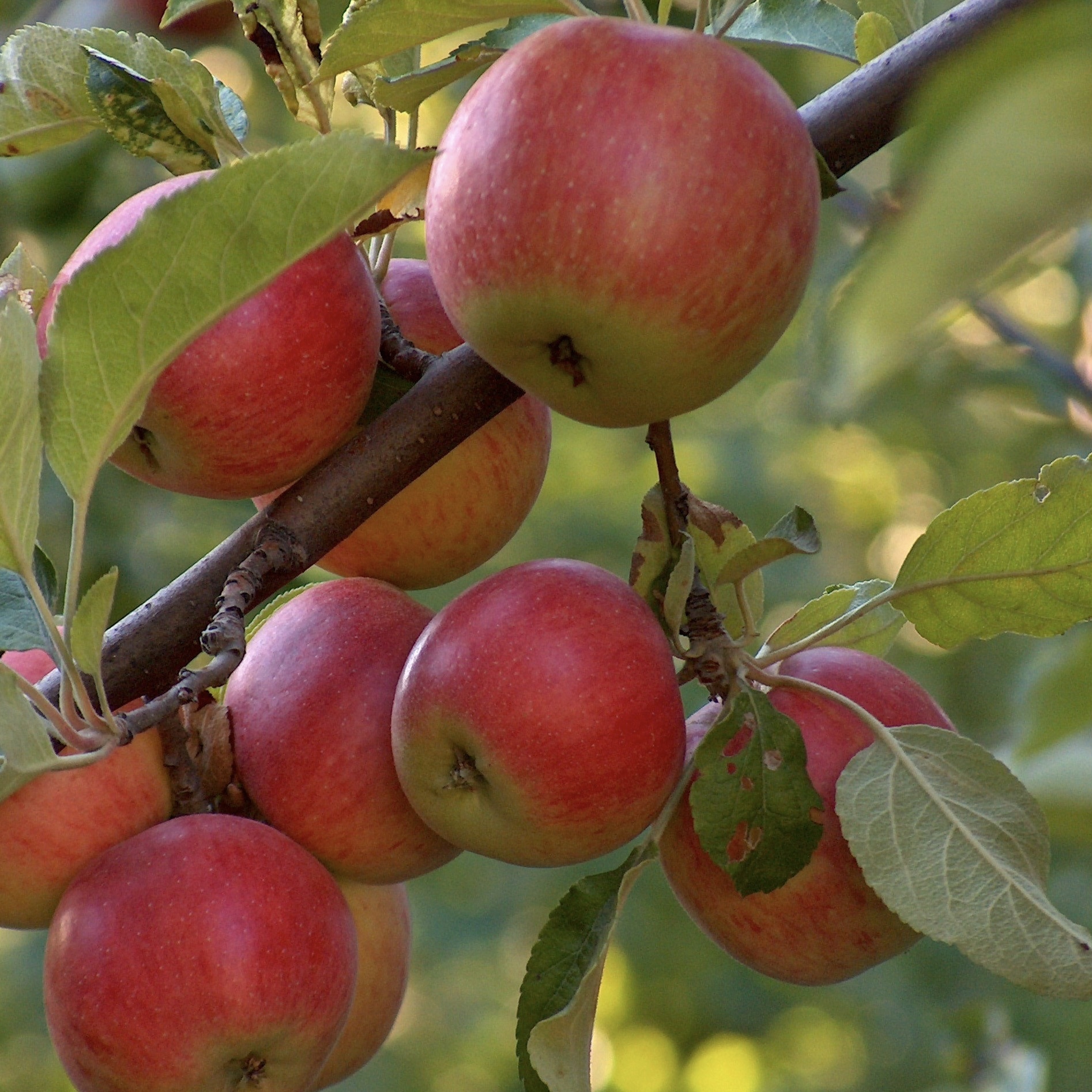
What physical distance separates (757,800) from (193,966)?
1.55 ft

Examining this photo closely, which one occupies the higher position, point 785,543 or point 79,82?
point 79,82

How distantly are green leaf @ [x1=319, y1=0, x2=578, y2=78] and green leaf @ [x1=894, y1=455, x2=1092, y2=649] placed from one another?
0.54 metres

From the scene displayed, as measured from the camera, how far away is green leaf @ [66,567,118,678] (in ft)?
2.97

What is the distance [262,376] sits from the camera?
3.39 feet

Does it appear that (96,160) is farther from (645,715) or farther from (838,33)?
(645,715)

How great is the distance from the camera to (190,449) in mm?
1067

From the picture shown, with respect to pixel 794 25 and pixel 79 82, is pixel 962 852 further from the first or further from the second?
pixel 79 82

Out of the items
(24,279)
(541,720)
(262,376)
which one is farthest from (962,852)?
(24,279)

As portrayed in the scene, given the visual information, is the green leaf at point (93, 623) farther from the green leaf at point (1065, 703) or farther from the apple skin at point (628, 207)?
the green leaf at point (1065, 703)

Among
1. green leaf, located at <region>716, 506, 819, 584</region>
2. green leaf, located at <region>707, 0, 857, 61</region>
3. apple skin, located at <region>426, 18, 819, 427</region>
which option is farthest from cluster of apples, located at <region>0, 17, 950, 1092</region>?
green leaf, located at <region>707, 0, 857, 61</region>

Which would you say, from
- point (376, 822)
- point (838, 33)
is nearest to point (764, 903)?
point (376, 822)

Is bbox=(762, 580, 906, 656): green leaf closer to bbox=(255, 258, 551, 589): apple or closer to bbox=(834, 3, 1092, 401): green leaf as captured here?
bbox=(255, 258, 551, 589): apple

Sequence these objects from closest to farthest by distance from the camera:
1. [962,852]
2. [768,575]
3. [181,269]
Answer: [181,269] → [962,852] → [768,575]

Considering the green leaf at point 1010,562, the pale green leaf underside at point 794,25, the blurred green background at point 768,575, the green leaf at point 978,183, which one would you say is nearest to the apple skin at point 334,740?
the green leaf at point 1010,562
